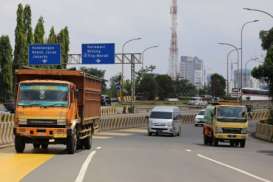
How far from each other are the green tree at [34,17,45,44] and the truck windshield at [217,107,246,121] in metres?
44.2

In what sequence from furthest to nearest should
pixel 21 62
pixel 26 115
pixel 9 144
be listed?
pixel 21 62 → pixel 9 144 → pixel 26 115

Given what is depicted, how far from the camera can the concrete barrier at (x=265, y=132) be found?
5066 cm

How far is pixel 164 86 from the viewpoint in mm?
171500

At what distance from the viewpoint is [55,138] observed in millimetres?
25984

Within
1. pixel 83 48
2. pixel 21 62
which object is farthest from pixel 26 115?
pixel 21 62

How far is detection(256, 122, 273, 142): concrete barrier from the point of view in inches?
1995

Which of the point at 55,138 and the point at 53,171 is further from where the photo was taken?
the point at 55,138

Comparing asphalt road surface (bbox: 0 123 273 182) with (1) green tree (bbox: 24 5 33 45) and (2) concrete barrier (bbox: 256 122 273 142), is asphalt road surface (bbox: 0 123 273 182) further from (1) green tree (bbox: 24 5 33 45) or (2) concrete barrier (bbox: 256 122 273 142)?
(1) green tree (bbox: 24 5 33 45)

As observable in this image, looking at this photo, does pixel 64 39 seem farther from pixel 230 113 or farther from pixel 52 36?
pixel 230 113

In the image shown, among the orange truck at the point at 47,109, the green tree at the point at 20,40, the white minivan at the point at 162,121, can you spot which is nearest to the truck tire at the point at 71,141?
the orange truck at the point at 47,109

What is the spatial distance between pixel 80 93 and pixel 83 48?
37.7 m

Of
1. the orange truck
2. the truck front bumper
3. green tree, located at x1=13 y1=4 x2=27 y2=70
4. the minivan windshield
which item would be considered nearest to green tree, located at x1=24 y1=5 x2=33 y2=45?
green tree, located at x1=13 y1=4 x2=27 y2=70

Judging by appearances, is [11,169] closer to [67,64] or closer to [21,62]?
[67,64]

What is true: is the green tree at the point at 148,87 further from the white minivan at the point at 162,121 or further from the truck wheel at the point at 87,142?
the truck wheel at the point at 87,142
